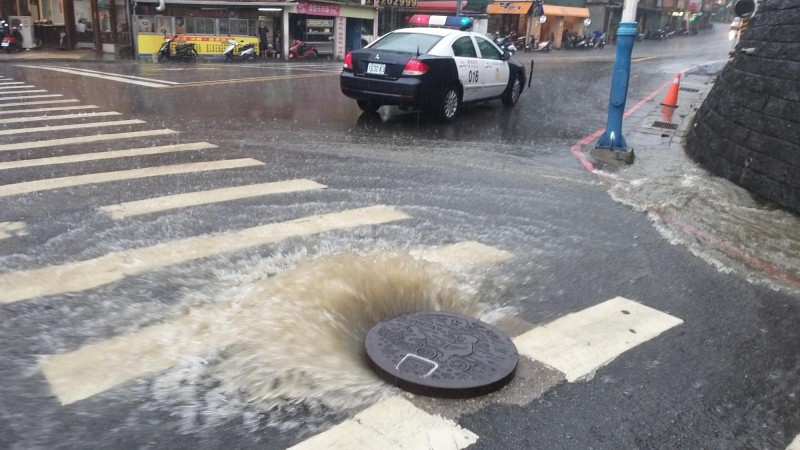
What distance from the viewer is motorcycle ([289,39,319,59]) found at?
31.6 m

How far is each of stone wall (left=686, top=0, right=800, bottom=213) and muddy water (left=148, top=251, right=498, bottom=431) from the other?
4.26 m

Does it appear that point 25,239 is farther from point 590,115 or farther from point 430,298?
point 590,115

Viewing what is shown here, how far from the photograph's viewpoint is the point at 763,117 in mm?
7453

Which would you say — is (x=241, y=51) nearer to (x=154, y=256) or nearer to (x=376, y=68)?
(x=376, y=68)

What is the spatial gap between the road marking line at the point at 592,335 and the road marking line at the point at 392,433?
0.83 metres

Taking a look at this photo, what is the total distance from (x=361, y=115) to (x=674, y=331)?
9.17 metres

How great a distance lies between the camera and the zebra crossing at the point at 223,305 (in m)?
2.97

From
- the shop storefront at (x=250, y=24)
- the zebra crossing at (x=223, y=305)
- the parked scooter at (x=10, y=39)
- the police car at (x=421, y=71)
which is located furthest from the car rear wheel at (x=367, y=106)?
the parked scooter at (x=10, y=39)

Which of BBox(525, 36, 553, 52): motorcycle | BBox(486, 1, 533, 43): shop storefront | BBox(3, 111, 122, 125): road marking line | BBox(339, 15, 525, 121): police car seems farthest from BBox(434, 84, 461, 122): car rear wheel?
BBox(486, 1, 533, 43): shop storefront

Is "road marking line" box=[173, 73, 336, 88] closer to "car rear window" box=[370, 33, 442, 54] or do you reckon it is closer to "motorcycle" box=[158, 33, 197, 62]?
"car rear window" box=[370, 33, 442, 54]

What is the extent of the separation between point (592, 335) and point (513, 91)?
1156cm

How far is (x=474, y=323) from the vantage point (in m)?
3.92

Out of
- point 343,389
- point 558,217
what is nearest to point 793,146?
point 558,217

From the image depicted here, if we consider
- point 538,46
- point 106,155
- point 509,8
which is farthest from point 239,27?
point 509,8
